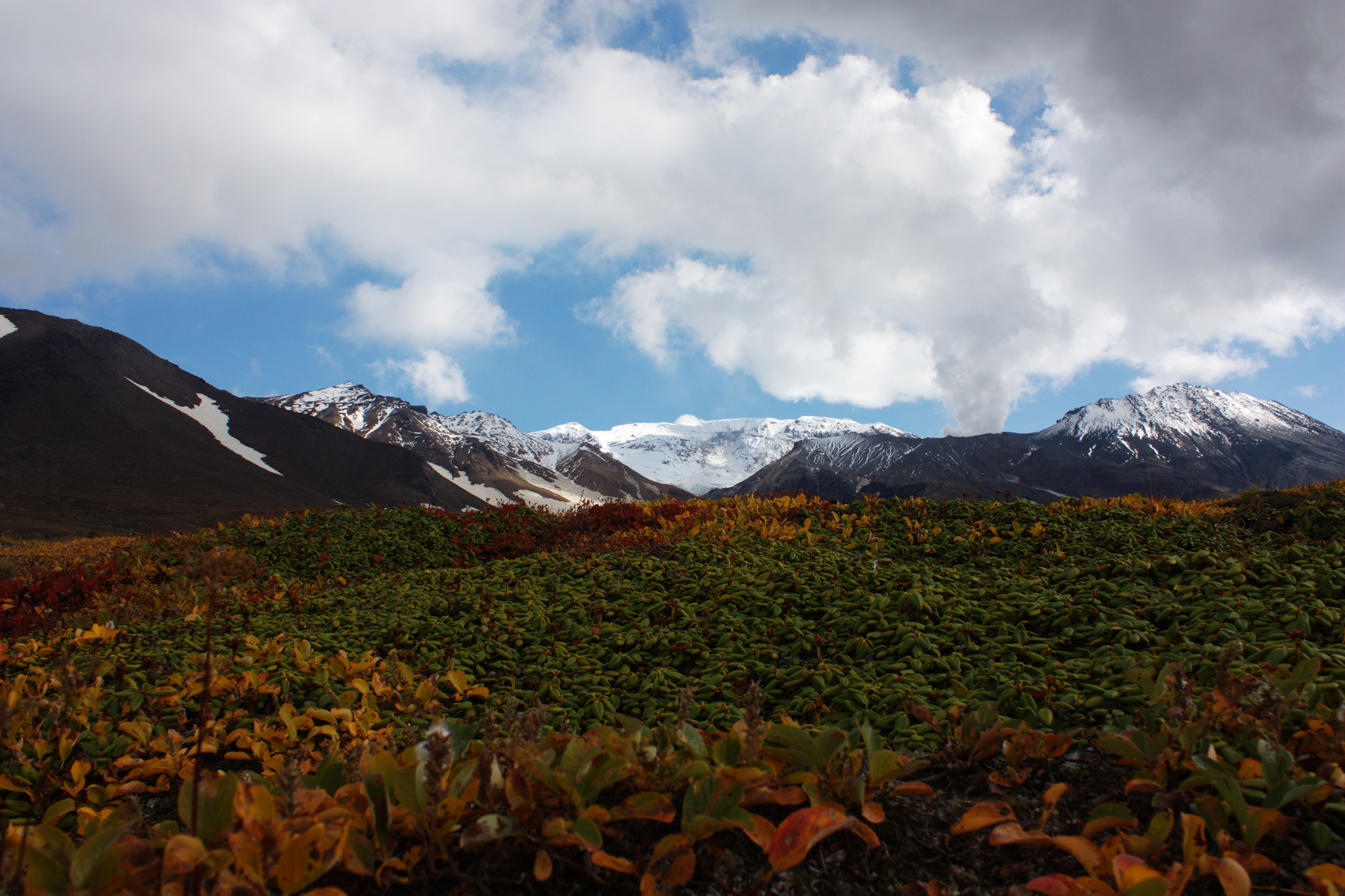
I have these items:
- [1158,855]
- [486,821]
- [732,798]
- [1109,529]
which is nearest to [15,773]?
[486,821]

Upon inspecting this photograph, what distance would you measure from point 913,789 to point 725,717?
71.8 inches

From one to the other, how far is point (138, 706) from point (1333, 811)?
633cm

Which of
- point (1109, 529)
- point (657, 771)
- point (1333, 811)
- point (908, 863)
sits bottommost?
point (908, 863)

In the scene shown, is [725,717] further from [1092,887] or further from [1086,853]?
[1092,887]

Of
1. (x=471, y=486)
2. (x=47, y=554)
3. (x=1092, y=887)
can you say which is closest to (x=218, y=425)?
(x=471, y=486)

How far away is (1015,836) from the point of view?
200cm

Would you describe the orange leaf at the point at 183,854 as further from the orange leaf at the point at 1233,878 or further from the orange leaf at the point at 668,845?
the orange leaf at the point at 1233,878

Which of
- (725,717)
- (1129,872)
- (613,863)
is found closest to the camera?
(1129,872)

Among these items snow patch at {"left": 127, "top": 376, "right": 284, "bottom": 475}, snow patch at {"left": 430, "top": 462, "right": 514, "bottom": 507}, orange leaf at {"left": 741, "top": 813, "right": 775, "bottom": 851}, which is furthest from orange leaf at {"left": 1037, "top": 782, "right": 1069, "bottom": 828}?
snow patch at {"left": 430, "top": 462, "right": 514, "bottom": 507}

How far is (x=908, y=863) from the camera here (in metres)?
2.11

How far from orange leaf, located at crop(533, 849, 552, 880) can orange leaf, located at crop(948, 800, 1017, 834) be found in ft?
4.41

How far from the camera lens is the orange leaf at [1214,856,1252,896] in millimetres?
1644

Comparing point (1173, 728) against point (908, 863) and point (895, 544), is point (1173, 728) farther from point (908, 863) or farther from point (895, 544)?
point (895, 544)

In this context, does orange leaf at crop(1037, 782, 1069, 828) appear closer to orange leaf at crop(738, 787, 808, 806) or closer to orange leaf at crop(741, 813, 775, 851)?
orange leaf at crop(738, 787, 808, 806)
